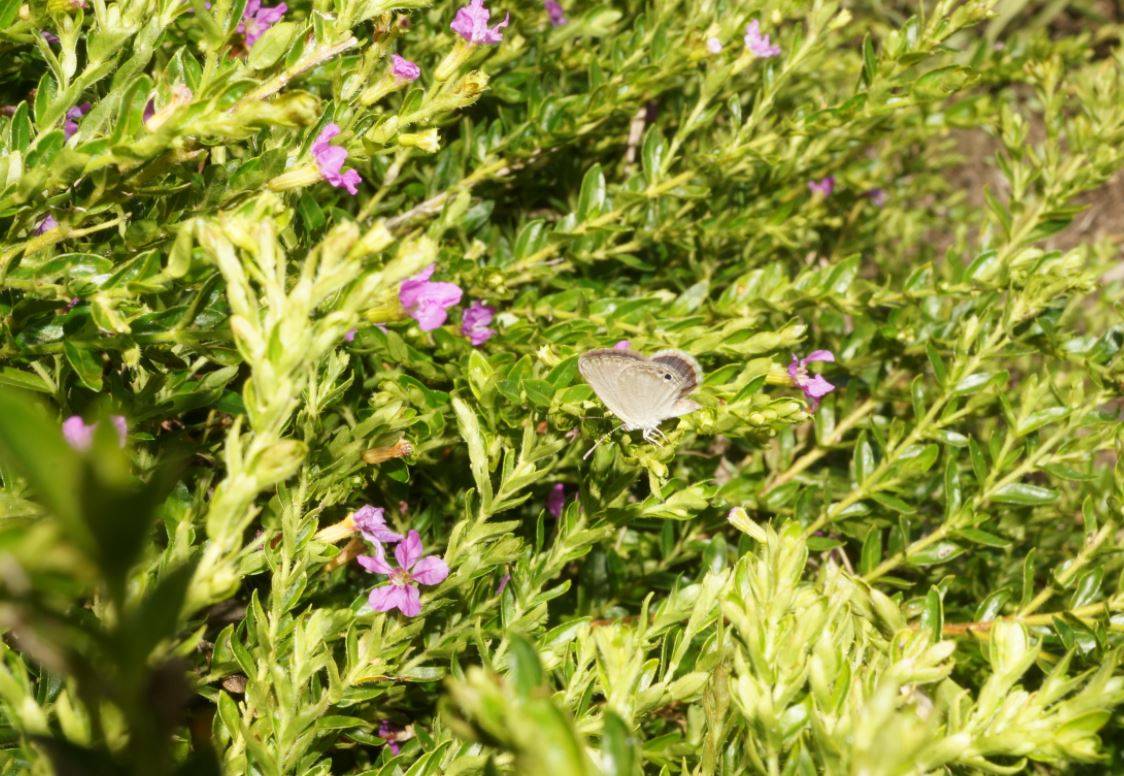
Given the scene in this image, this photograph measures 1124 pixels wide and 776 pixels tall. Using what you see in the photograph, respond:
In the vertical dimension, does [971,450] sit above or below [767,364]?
below

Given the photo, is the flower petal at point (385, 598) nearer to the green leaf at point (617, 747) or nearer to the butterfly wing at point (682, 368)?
the butterfly wing at point (682, 368)

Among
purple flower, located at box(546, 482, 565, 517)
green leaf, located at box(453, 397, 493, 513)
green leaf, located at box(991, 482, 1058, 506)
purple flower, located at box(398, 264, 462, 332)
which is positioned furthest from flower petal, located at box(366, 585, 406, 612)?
green leaf, located at box(991, 482, 1058, 506)

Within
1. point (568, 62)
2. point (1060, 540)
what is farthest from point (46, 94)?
point (1060, 540)

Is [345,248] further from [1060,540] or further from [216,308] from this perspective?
[1060,540]

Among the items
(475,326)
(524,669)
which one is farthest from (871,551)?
(524,669)

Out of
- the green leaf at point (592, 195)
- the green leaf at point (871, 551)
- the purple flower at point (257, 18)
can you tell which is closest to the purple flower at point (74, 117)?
the purple flower at point (257, 18)

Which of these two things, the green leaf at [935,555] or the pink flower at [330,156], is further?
the green leaf at [935,555]
